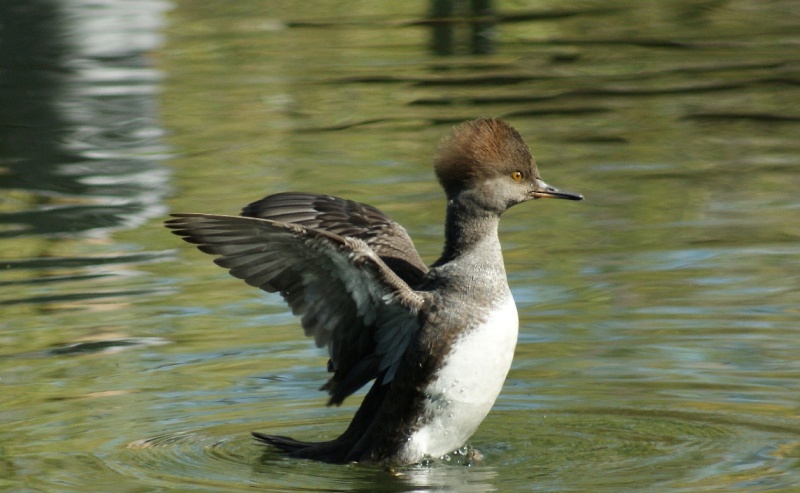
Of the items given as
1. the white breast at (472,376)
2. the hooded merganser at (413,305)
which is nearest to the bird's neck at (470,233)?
the hooded merganser at (413,305)

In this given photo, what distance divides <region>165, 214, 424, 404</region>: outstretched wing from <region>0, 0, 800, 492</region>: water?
1.61ft

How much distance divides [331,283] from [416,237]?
13.5ft

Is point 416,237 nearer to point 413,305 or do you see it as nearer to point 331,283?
point 413,305

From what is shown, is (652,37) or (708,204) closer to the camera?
(708,204)

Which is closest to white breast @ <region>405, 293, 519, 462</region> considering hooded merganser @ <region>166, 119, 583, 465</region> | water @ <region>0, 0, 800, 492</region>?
hooded merganser @ <region>166, 119, 583, 465</region>

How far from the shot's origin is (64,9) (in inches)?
933

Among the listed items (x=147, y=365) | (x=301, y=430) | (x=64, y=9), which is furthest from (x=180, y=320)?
(x=64, y=9)

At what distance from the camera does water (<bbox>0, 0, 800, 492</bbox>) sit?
21.3 feet

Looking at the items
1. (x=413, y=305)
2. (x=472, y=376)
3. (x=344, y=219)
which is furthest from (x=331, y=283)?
(x=344, y=219)

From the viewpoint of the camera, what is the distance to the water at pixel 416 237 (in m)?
6.48

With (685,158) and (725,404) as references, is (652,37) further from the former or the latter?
(725,404)

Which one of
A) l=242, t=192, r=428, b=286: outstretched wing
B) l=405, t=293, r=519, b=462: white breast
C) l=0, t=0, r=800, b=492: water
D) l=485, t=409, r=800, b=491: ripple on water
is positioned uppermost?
l=242, t=192, r=428, b=286: outstretched wing

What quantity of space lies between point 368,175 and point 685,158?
2.69 meters

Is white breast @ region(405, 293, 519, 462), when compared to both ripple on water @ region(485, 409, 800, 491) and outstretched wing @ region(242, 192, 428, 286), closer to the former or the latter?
ripple on water @ region(485, 409, 800, 491)
